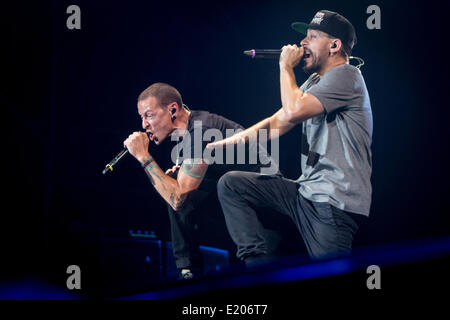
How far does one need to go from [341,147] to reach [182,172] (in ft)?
2.77

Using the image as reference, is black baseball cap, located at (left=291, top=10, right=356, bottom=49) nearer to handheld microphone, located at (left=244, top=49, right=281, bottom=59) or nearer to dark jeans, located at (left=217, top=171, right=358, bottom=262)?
handheld microphone, located at (left=244, top=49, right=281, bottom=59)

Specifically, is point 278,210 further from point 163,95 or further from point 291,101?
point 163,95

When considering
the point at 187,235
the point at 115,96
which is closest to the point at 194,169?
the point at 187,235

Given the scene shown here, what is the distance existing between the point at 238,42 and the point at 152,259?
1.45 metres

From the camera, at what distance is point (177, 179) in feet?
7.47

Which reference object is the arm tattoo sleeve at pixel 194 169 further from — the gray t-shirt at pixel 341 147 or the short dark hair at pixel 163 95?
the gray t-shirt at pixel 341 147

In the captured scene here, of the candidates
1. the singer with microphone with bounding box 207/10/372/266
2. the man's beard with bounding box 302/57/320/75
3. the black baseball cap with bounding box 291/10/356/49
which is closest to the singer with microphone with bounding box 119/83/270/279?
the singer with microphone with bounding box 207/10/372/266

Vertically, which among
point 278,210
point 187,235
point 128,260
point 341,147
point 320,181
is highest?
point 341,147

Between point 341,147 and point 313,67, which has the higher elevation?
point 313,67

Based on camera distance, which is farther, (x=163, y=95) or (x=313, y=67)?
(x=163, y=95)

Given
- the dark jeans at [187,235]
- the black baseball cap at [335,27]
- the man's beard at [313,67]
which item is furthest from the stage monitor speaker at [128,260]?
the black baseball cap at [335,27]

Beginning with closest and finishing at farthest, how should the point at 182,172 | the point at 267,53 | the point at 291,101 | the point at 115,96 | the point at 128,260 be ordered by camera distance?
1. the point at 291,101
2. the point at 267,53
3. the point at 182,172
4. the point at 128,260
5. the point at 115,96

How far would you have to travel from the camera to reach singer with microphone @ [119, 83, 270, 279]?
218 cm

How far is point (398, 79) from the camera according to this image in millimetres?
2436
